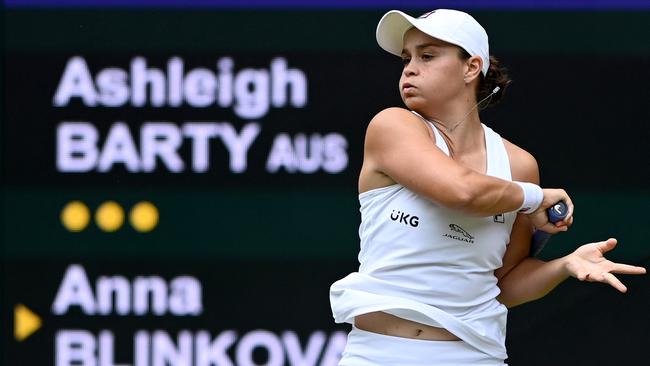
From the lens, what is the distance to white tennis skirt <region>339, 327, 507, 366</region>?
312 centimetres

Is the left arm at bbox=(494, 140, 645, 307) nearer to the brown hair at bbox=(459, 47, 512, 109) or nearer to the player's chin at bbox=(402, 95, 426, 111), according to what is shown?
the brown hair at bbox=(459, 47, 512, 109)

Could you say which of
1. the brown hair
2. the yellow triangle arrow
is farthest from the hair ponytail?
the yellow triangle arrow

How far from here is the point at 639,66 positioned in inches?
189

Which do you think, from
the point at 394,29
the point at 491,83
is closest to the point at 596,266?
the point at 491,83

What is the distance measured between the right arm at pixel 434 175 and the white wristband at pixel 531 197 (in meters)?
0.01

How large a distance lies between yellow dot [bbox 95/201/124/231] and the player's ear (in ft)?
6.20

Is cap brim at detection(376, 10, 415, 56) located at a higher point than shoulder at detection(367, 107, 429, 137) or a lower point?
higher

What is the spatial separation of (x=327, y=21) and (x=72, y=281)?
1.23m

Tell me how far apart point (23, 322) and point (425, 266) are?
214 cm

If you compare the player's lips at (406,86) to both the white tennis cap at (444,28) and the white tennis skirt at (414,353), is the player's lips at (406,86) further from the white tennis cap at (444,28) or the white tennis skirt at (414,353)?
the white tennis skirt at (414,353)

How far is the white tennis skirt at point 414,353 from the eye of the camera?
3.12 meters

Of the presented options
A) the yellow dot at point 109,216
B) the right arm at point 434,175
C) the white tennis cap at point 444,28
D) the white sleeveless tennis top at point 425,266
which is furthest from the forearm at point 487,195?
the yellow dot at point 109,216

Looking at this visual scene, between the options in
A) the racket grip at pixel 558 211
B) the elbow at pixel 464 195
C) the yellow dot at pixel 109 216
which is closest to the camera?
the elbow at pixel 464 195

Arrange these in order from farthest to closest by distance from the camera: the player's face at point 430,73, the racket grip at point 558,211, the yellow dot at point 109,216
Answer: the yellow dot at point 109,216 < the player's face at point 430,73 < the racket grip at point 558,211
